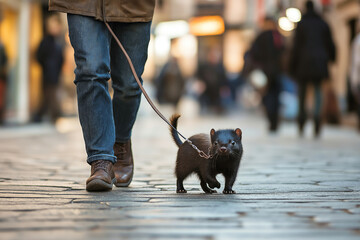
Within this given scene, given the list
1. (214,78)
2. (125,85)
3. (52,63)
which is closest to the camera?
(125,85)

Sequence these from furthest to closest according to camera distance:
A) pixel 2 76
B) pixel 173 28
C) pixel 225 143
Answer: pixel 173 28, pixel 2 76, pixel 225 143

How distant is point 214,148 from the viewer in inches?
161

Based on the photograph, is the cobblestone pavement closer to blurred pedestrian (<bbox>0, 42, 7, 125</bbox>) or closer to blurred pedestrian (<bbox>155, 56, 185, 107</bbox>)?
blurred pedestrian (<bbox>0, 42, 7, 125</bbox>)

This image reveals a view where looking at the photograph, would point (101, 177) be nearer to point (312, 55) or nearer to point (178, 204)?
point (178, 204)

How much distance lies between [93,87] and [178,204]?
1.07 meters

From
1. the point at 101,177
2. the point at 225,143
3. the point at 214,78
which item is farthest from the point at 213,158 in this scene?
the point at 214,78

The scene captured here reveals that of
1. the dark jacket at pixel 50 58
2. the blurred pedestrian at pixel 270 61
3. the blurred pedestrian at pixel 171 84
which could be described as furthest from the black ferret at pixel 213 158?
the blurred pedestrian at pixel 171 84

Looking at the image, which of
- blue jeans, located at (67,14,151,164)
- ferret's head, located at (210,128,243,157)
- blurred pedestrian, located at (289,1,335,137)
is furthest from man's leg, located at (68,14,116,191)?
blurred pedestrian, located at (289,1,335,137)

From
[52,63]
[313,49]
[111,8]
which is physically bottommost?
[52,63]

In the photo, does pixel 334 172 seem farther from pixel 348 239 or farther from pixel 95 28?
pixel 348 239

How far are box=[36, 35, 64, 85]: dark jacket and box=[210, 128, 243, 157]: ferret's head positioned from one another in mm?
11336

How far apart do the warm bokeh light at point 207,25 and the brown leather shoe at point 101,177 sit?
131 feet

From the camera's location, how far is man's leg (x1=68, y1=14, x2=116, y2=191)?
4.46 m

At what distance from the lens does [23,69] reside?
18.4 m
